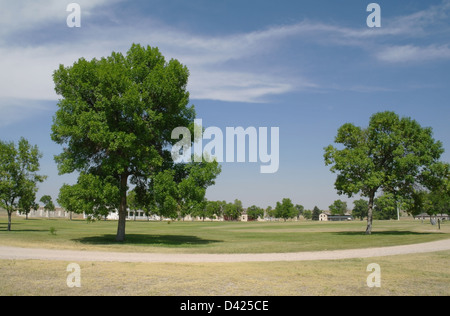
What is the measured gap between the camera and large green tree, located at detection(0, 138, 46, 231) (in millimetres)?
39812

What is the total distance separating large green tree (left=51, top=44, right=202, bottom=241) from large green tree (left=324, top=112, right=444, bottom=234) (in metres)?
19.8

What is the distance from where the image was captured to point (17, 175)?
133ft

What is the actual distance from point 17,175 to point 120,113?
22298 mm

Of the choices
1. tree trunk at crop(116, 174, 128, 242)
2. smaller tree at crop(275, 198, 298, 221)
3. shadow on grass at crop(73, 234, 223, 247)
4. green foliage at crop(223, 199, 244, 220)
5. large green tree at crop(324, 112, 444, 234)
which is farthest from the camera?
green foliage at crop(223, 199, 244, 220)

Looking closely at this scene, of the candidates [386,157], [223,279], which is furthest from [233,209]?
[223,279]

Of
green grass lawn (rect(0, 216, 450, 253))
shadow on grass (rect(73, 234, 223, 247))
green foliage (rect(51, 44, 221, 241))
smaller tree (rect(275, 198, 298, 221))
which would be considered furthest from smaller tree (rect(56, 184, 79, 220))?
smaller tree (rect(275, 198, 298, 221))

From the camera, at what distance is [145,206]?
2917cm

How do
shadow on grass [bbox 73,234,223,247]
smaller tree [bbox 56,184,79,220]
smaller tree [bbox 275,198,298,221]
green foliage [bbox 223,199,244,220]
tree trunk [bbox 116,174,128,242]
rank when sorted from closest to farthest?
smaller tree [bbox 56,184,79,220] → shadow on grass [bbox 73,234,223,247] → tree trunk [bbox 116,174,128,242] → smaller tree [bbox 275,198,298,221] → green foliage [bbox 223,199,244,220]

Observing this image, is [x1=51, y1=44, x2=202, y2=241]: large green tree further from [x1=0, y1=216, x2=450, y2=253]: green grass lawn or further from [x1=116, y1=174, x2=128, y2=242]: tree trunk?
[x1=0, y1=216, x2=450, y2=253]: green grass lawn

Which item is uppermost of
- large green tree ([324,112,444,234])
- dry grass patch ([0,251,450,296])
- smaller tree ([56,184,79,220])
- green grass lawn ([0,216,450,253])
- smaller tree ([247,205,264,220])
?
large green tree ([324,112,444,234])
